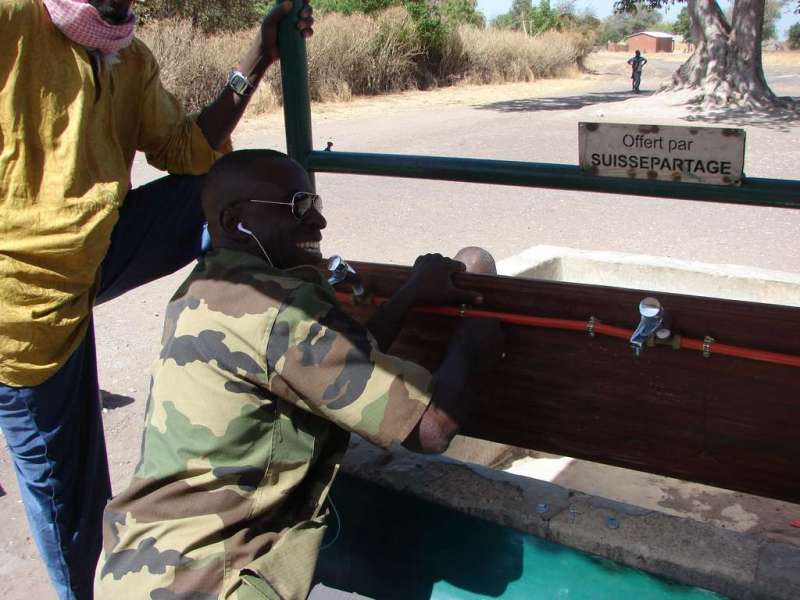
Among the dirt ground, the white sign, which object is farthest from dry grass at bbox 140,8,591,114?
the white sign

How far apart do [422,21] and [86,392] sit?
869 inches

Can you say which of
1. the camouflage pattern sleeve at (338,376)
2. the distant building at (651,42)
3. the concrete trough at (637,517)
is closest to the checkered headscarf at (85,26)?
the camouflage pattern sleeve at (338,376)

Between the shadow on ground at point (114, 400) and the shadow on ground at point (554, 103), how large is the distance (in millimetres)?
14674

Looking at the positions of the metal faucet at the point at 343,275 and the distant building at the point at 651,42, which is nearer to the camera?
the metal faucet at the point at 343,275

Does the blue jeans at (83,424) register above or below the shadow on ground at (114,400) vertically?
above

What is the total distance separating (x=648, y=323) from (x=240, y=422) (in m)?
0.92

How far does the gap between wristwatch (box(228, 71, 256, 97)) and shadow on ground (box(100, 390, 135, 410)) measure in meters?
2.13

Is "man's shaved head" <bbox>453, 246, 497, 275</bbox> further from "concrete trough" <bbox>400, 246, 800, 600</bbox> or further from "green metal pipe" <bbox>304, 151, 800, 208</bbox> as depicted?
"concrete trough" <bbox>400, 246, 800, 600</bbox>

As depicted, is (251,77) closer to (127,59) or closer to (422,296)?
(127,59)

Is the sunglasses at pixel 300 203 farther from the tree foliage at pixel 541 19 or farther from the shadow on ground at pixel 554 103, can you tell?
the tree foliage at pixel 541 19

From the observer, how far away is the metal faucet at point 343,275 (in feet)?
7.39

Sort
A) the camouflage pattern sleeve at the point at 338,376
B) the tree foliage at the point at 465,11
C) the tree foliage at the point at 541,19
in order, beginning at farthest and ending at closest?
the tree foliage at the point at 541,19 → the tree foliage at the point at 465,11 → the camouflage pattern sleeve at the point at 338,376

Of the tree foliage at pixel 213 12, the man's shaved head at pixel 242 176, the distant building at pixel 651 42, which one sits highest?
the tree foliage at pixel 213 12

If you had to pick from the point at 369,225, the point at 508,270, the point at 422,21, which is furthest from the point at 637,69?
the point at 508,270
